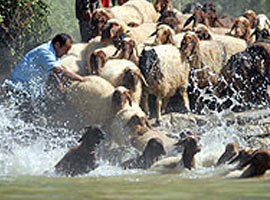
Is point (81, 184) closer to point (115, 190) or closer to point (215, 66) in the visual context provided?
point (115, 190)

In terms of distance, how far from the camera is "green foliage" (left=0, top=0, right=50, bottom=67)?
18.9 metres

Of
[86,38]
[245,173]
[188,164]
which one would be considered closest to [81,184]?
[245,173]

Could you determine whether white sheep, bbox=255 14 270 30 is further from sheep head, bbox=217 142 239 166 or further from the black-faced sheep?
sheep head, bbox=217 142 239 166

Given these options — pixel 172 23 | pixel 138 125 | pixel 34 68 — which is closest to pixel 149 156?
pixel 138 125

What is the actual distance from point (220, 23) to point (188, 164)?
9.60 m

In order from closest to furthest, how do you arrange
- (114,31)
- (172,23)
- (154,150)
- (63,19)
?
(154,150)
(114,31)
(172,23)
(63,19)

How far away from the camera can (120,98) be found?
15539 mm

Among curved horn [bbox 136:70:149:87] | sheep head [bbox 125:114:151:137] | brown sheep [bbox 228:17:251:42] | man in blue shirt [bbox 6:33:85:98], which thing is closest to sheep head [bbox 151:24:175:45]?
curved horn [bbox 136:70:149:87]

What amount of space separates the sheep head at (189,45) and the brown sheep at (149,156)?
4043 millimetres

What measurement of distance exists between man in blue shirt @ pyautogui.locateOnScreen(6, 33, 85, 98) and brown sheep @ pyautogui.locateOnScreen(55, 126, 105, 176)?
2180 mm

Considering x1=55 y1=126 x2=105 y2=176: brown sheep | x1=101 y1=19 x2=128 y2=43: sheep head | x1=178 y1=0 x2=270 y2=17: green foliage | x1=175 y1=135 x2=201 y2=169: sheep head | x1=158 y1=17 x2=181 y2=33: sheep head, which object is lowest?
x1=178 y1=0 x2=270 y2=17: green foliage

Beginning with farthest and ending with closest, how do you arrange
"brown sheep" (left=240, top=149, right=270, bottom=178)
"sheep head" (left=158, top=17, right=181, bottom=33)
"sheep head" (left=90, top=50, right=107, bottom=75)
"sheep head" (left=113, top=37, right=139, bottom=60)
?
"sheep head" (left=158, top=17, right=181, bottom=33)
"sheep head" (left=113, top=37, right=139, bottom=60)
"sheep head" (left=90, top=50, right=107, bottom=75)
"brown sheep" (left=240, top=149, right=270, bottom=178)

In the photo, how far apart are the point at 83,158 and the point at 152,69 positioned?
5.35m

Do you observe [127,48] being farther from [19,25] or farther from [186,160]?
[186,160]
